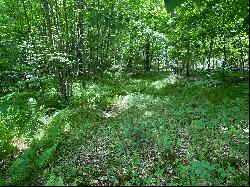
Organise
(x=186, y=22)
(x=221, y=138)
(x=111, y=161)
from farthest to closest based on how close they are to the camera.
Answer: (x=186, y=22), (x=221, y=138), (x=111, y=161)

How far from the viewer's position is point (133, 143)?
26.9 feet

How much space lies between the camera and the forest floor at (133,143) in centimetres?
633

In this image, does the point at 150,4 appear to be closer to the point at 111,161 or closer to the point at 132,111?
the point at 132,111

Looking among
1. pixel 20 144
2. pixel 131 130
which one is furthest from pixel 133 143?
pixel 20 144

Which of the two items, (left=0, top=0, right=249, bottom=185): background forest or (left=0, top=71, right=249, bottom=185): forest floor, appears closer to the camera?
(left=0, top=71, right=249, bottom=185): forest floor

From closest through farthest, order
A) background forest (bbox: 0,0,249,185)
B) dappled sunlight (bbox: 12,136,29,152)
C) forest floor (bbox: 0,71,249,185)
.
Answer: forest floor (bbox: 0,71,249,185), background forest (bbox: 0,0,249,185), dappled sunlight (bbox: 12,136,29,152)

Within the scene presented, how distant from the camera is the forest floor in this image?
6332mm

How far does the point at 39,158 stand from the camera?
737 cm

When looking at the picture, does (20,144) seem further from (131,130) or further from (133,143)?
(133,143)

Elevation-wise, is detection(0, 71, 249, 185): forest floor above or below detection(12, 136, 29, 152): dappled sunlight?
above

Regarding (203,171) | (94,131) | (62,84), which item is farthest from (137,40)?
(203,171)

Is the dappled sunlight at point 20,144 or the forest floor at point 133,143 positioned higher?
the forest floor at point 133,143

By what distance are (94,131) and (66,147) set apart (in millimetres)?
1413

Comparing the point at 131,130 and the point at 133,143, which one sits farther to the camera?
the point at 131,130
